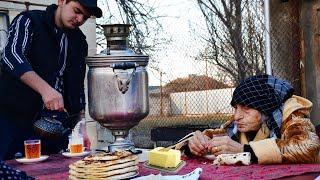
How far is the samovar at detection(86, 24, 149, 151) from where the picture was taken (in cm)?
255

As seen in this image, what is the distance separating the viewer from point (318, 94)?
6.52m

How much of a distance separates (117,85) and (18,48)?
70cm

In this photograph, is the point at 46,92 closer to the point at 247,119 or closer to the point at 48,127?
the point at 48,127

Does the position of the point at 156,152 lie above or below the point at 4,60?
below

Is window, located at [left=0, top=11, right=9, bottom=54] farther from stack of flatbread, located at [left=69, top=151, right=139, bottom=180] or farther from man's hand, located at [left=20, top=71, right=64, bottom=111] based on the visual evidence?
stack of flatbread, located at [left=69, top=151, right=139, bottom=180]

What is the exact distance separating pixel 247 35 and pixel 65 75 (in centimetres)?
513

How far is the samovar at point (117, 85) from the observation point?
2553 mm

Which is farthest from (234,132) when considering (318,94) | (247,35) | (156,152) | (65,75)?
(247,35)

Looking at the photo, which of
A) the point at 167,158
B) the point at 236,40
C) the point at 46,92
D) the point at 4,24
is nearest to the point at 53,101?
the point at 46,92

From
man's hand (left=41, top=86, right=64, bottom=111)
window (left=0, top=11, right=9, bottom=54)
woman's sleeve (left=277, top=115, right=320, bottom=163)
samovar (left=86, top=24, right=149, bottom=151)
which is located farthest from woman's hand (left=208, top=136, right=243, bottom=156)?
window (left=0, top=11, right=9, bottom=54)

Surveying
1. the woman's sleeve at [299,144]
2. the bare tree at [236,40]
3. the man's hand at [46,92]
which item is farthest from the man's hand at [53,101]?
the bare tree at [236,40]

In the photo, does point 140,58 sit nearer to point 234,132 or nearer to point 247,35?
point 234,132

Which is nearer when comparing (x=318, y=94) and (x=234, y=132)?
(x=234, y=132)

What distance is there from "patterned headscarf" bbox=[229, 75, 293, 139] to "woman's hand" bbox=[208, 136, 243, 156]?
0.25 meters
